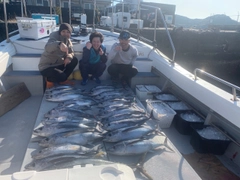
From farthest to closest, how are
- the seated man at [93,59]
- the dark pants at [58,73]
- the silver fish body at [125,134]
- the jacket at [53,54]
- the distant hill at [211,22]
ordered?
1. the distant hill at [211,22]
2. the seated man at [93,59]
3. the dark pants at [58,73]
4. the jacket at [53,54]
5. the silver fish body at [125,134]

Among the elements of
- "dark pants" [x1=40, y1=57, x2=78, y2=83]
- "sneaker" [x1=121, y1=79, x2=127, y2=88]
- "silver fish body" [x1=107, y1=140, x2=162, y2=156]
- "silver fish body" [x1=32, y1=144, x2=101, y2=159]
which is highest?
"dark pants" [x1=40, y1=57, x2=78, y2=83]

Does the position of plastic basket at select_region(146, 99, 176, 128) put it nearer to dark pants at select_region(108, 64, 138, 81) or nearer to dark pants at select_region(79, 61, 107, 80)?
dark pants at select_region(108, 64, 138, 81)

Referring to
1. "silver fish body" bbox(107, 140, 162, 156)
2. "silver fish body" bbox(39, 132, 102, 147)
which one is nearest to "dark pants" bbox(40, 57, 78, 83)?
"silver fish body" bbox(39, 132, 102, 147)

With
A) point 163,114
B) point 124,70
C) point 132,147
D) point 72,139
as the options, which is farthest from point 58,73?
point 132,147

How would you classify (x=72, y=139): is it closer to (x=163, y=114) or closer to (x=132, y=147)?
(x=132, y=147)

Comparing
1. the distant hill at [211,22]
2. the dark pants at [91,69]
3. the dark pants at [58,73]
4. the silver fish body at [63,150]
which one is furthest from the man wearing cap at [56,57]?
the distant hill at [211,22]

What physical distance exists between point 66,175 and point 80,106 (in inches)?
100

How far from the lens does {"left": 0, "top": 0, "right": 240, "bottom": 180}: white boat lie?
7.96 feet

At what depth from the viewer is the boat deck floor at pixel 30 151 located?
2.61 metres

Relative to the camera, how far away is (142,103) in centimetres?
462

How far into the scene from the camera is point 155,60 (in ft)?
17.9

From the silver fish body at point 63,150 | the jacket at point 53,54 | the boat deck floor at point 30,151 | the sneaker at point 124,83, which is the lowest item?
the boat deck floor at point 30,151

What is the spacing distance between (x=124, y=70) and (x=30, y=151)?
2.93 metres

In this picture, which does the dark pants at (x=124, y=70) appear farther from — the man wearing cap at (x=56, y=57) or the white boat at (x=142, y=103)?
the man wearing cap at (x=56, y=57)
